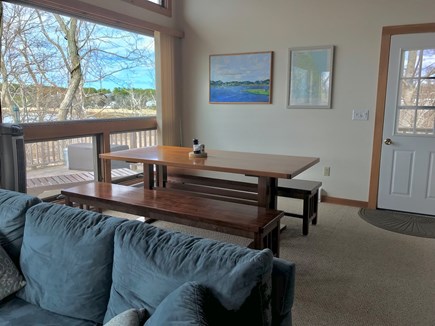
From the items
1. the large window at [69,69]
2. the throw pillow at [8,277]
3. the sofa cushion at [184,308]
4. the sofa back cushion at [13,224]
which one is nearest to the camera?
the sofa cushion at [184,308]

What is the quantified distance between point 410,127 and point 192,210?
8.95ft

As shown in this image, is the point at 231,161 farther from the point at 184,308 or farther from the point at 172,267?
the point at 184,308

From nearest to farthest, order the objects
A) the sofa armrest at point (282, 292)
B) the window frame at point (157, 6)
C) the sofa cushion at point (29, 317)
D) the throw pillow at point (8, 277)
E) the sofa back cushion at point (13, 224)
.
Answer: the sofa armrest at point (282, 292) → the sofa cushion at point (29, 317) → the throw pillow at point (8, 277) → the sofa back cushion at point (13, 224) → the window frame at point (157, 6)

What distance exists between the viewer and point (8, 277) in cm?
159

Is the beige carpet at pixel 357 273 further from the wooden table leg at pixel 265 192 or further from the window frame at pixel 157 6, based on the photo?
the window frame at pixel 157 6

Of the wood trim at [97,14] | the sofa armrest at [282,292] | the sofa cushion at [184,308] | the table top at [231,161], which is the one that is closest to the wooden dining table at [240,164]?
the table top at [231,161]

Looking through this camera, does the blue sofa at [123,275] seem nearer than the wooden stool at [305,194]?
Yes

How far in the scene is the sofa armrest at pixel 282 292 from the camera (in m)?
1.29

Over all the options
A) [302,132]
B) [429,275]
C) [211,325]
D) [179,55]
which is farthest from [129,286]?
[179,55]

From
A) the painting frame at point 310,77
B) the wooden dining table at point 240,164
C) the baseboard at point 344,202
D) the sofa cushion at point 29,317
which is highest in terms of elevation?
the painting frame at point 310,77

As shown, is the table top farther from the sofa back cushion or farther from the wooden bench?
the sofa back cushion

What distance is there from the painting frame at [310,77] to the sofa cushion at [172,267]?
3.38 m

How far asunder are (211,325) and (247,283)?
17 centimetres

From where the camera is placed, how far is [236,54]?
15.6ft
